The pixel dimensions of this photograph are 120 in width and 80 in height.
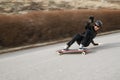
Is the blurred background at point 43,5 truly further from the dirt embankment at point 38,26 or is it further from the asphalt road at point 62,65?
the asphalt road at point 62,65

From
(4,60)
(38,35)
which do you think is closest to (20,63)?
(4,60)

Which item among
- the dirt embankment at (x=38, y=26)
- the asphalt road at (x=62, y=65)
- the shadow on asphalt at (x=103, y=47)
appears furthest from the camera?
the dirt embankment at (x=38, y=26)

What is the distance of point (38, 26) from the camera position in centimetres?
1842

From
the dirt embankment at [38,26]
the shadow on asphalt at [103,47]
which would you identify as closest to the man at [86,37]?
the shadow on asphalt at [103,47]

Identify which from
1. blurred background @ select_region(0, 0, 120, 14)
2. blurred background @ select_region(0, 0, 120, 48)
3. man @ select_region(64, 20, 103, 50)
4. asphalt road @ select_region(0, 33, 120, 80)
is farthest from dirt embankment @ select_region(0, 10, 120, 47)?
man @ select_region(64, 20, 103, 50)

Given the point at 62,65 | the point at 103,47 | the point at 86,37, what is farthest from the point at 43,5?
the point at 62,65

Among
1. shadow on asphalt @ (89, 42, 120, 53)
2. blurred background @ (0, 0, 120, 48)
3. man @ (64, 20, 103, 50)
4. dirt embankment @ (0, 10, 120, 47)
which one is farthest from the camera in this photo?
blurred background @ (0, 0, 120, 48)

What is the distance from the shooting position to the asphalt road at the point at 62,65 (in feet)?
32.9

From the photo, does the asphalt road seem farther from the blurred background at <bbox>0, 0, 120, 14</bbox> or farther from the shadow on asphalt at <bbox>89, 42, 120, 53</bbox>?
the blurred background at <bbox>0, 0, 120, 14</bbox>

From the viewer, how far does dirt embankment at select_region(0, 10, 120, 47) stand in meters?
16.8

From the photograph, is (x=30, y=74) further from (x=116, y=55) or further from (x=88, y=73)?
(x=116, y=55)

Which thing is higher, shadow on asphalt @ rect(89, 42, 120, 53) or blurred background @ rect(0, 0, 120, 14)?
blurred background @ rect(0, 0, 120, 14)

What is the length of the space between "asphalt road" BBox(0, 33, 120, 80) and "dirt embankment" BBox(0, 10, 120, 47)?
81.2 inches

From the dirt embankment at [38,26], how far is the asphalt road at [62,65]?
2062mm
